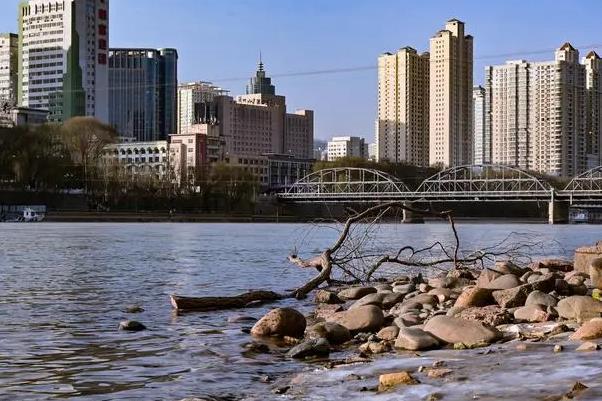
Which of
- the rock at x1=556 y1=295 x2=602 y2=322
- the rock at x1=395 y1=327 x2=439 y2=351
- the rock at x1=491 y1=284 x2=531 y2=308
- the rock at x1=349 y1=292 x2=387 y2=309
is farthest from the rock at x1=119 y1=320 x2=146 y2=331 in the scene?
the rock at x1=556 y1=295 x2=602 y2=322

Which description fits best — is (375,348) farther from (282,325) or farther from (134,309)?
(134,309)

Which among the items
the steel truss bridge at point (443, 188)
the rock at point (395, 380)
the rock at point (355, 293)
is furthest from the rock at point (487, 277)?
the steel truss bridge at point (443, 188)

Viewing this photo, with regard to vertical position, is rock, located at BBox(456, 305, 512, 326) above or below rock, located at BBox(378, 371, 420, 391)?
above

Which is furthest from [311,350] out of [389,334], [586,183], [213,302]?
[586,183]

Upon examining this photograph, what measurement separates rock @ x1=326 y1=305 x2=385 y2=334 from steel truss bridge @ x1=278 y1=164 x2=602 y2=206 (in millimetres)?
106232

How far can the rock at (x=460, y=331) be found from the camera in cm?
1231

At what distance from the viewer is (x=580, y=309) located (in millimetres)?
13234

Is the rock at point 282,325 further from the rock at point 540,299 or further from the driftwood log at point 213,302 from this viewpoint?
the driftwood log at point 213,302

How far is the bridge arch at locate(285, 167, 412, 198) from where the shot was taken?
161 metres

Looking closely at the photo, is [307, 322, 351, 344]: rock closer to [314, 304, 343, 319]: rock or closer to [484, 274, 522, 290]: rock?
[314, 304, 343, 319]: rock

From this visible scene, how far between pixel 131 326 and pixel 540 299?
24.7 feet

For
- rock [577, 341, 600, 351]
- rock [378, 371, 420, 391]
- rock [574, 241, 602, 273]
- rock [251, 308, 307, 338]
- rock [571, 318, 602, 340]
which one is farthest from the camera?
rock [574, 241, 602, 273]

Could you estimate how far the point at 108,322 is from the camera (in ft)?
57.6

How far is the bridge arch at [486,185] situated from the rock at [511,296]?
120687 millimetres
